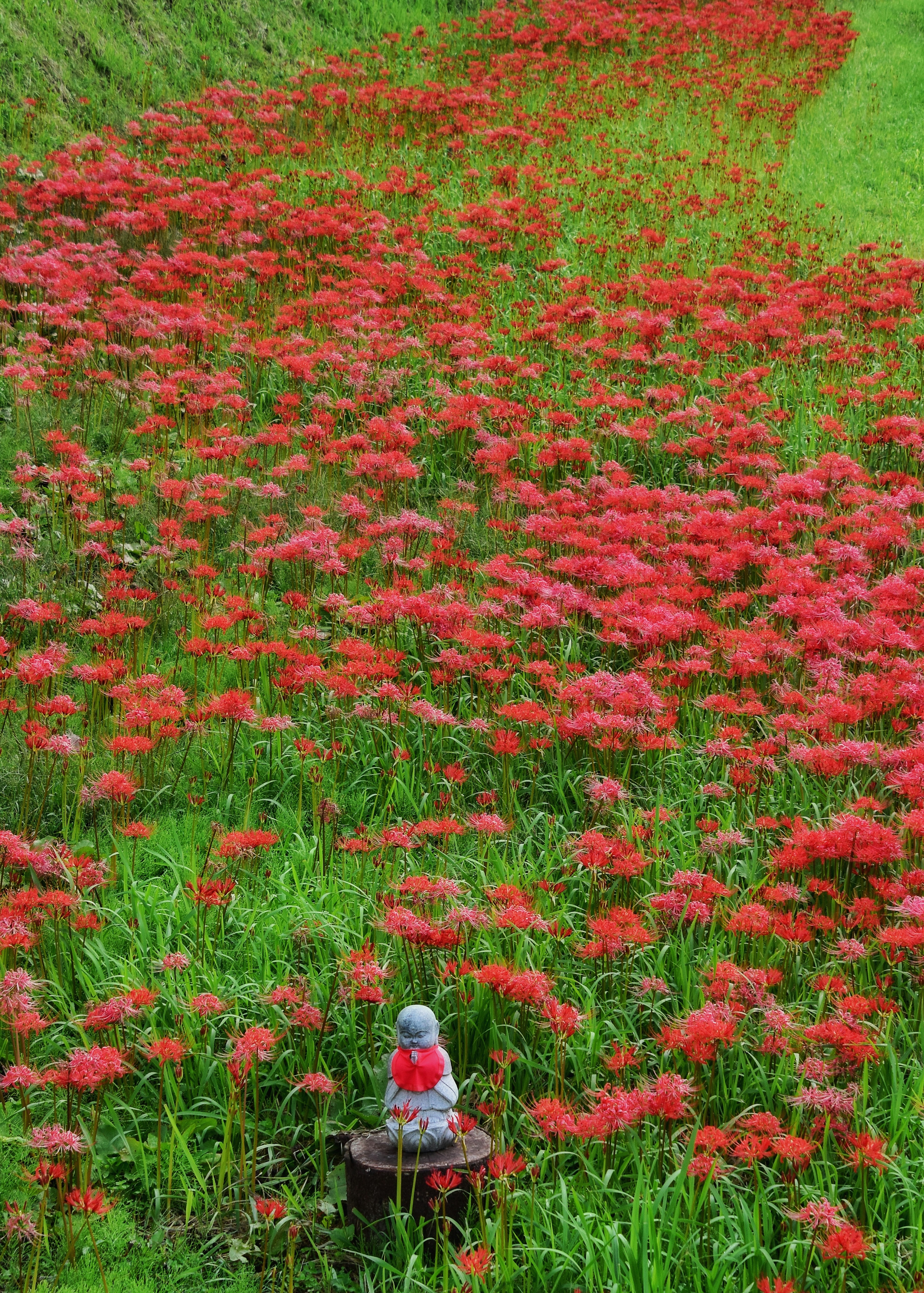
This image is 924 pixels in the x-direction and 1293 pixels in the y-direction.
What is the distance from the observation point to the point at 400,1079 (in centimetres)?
305

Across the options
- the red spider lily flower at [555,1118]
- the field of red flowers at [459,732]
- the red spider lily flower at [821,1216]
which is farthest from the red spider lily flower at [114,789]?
the red spider lily flower at [821,1216]

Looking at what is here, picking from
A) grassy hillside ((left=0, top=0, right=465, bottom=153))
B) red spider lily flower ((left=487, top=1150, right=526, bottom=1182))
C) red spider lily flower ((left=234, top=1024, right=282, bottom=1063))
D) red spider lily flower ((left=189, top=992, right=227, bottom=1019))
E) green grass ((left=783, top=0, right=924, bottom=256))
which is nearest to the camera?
red spider lily flower ((left=487, top=1150, right=526, bottom=1182))

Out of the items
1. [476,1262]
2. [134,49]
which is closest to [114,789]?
[476,1262]

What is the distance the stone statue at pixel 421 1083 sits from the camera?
3021 millimetres

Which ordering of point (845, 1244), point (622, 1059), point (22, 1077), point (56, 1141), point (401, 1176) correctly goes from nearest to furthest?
point (845, 1244), point (56, 1141), point (22, 1077), point (401, 1176), point (622, 1059)

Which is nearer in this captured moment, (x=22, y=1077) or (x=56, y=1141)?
(x=56, y=1141)

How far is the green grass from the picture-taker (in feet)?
41.8

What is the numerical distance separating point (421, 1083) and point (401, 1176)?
25cm

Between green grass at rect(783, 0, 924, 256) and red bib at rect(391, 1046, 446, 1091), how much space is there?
11.2 metres

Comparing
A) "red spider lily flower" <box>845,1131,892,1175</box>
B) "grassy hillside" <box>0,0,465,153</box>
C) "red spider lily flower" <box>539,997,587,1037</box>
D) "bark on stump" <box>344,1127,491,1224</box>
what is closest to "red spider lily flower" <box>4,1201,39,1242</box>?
"bark on stump" <box>344,1127,491,1224</box>

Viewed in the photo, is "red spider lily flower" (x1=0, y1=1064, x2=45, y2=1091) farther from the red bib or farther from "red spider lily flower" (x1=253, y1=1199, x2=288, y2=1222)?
the red bib

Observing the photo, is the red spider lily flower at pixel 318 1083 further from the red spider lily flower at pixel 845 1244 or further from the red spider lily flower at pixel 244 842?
the red spider lily flower at pixel 845 1244

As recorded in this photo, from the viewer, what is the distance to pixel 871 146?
50.3 feet

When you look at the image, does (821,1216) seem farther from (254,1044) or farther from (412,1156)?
(254,1044)
